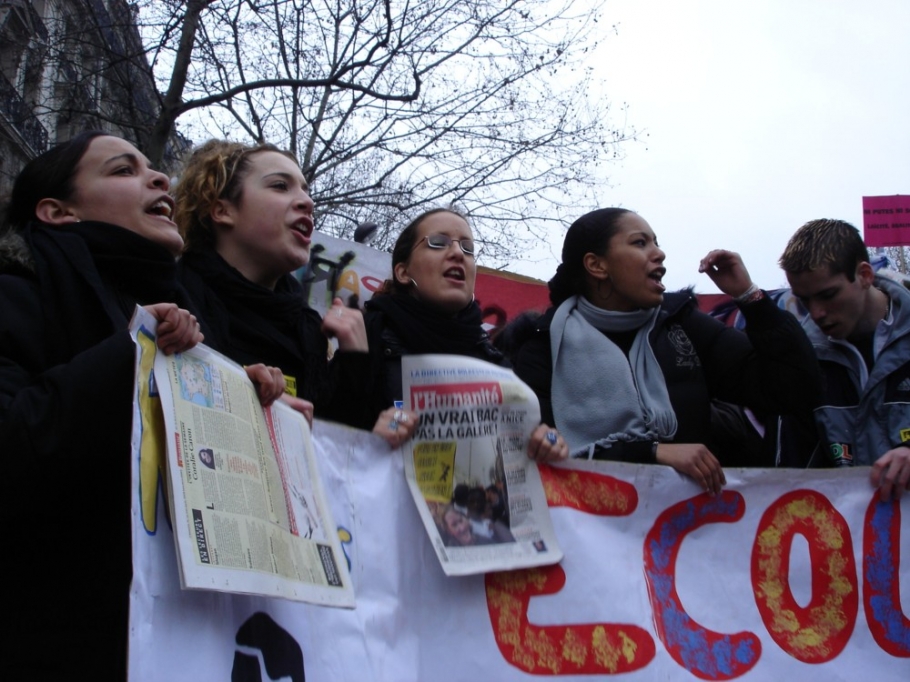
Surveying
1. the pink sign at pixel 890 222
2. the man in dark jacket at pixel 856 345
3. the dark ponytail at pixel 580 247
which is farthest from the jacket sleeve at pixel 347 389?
the pink sign at pixel 890 222

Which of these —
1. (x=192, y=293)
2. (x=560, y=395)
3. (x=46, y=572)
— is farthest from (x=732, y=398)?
(x=46, y=572)

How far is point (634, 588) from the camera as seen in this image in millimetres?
2326

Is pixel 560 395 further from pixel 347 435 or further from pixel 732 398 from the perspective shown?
pixel 347 435

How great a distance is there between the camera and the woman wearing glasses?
2393 millimetres

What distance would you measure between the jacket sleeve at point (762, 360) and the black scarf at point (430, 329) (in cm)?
65

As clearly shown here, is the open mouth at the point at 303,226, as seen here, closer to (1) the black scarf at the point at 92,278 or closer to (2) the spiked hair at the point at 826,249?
(1) the black scarf at the point at 92,278

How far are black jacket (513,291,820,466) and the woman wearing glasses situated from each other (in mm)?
276

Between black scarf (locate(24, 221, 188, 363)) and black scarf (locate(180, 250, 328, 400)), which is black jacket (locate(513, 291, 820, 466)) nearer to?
black scarf (locate(180, 250, 328, 400))

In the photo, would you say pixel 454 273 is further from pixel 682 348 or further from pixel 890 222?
pixel 890 222

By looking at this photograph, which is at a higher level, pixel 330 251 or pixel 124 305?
pixel 330 251

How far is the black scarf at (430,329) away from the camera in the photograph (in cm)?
261

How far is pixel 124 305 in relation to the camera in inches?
70.2

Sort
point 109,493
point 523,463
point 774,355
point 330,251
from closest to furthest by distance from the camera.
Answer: point 109,493 < point 523,463 < point 774,355 < point 330,251

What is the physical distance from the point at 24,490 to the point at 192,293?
867 millimetres
